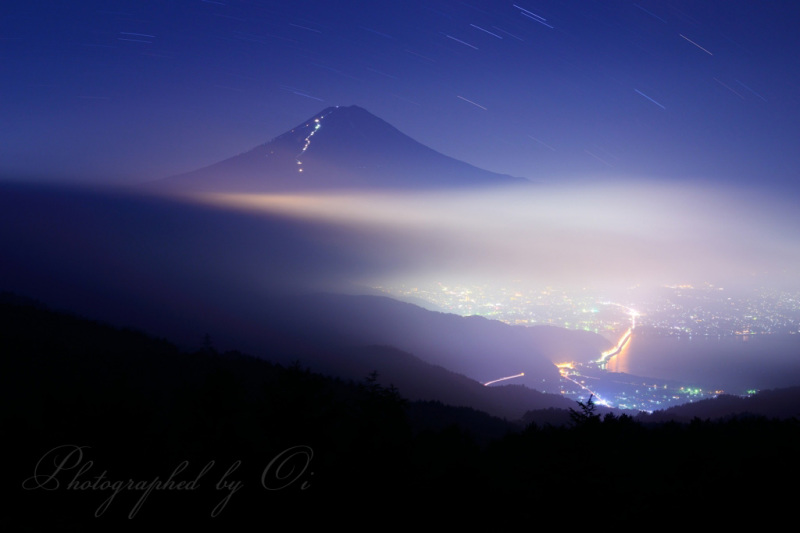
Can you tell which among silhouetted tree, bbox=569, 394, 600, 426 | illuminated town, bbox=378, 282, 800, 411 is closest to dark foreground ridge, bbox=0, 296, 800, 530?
silhouetted tree, bbox=569, 394, 600, 426

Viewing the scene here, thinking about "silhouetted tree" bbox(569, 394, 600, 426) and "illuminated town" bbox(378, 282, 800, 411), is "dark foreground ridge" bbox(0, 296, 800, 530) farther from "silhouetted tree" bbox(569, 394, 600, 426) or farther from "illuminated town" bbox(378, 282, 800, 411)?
"illuminated town" bbox(378, 282, 800, 411)

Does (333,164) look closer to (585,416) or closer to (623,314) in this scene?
(623,314)

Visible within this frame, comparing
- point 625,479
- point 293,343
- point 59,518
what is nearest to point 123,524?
point 59,518

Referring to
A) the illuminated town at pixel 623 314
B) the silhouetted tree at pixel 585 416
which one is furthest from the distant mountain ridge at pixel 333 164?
the silhouetted tree at pixel 585 416

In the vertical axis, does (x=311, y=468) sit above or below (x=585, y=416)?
below

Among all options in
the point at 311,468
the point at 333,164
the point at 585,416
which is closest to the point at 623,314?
the point at 333,164

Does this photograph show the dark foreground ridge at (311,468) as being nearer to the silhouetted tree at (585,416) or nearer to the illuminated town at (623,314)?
the silhouetted tree at (585,416)
